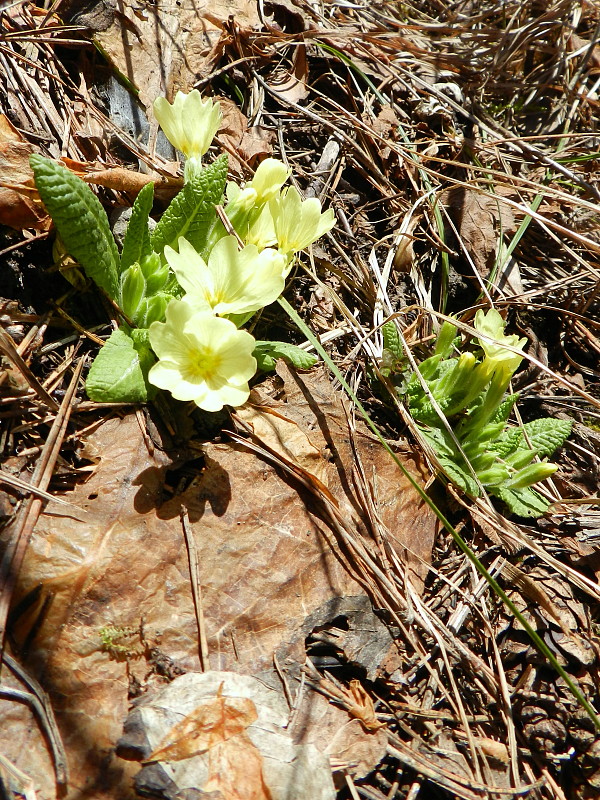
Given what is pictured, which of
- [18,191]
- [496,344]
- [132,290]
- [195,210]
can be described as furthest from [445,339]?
[18,191]

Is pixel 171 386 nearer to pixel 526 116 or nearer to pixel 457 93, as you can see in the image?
pixel 457 93

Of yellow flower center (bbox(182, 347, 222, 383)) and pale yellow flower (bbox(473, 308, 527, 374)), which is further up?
yellow flower center (bbox(182, 347, 222, 383))

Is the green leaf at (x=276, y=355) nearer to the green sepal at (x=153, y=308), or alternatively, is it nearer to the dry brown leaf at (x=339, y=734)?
the green sepal at (x=153, y=308)

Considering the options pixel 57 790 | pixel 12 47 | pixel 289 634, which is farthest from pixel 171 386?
pixel 12 47

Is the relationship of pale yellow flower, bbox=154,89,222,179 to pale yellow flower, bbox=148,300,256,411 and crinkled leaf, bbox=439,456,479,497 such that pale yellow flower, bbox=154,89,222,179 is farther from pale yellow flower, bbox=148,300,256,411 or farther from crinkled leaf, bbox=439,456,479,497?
crinkled leaf, bbox=439,456,479,497

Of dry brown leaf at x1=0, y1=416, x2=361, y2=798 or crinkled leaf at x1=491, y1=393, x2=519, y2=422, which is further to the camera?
crinkled leaf at x1=491, y1=393, x2=519, y2=422

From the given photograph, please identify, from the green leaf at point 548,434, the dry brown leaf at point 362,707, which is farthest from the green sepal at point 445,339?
the dry brown leaf at point 362,707

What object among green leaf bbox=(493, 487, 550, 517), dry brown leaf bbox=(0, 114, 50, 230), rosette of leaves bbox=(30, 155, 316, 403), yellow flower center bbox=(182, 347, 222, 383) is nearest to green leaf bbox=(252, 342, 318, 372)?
rosette of leaves bbox=(30, 155, 316, 403)
